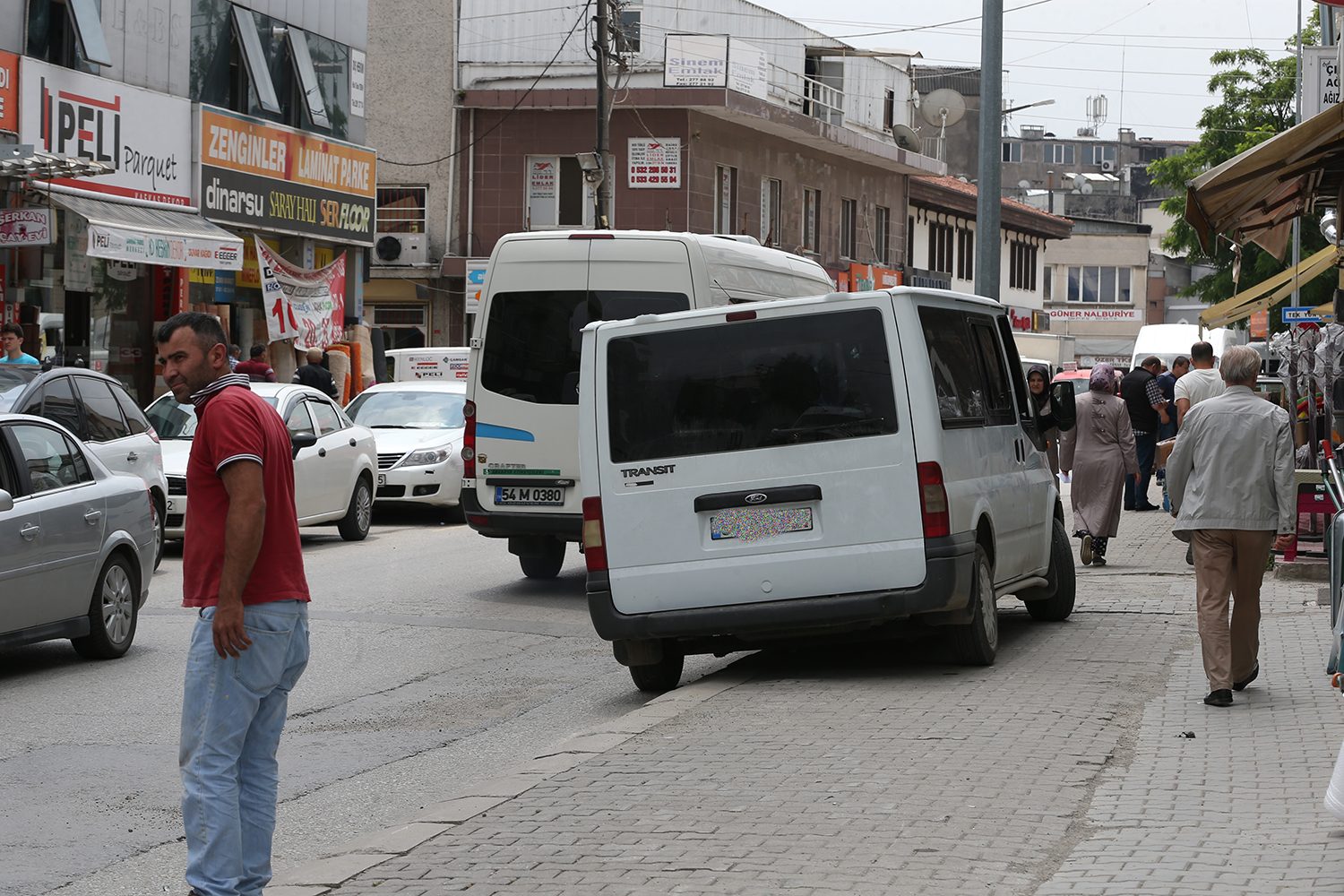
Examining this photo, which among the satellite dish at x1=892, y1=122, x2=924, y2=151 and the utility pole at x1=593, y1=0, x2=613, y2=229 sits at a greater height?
the satellite dish at x1=892, y1=122, x2=924, y2=151

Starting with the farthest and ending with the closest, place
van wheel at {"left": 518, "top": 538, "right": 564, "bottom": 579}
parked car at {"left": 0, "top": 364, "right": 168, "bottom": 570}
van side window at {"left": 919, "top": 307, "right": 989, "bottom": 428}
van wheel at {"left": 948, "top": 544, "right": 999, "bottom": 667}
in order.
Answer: van wheel at {"left": 518, "top": 538, "right": 564, "bottom": 579} < parked car at {"left": 0, "top": 364, "right": 168, "bottom": 570} < van wheel at {"left": 948, "top": 544, "right": 999, "bottom": 667} < van side window at {"left": 919, "top": 307, "right": 989, "bottom": 428}

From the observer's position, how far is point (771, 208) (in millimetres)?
44094

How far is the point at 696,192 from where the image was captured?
40094 mm

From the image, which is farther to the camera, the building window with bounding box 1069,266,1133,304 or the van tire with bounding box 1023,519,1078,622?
the building window with bounding box 1069,266,1133,304

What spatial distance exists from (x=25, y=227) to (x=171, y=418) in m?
4.27

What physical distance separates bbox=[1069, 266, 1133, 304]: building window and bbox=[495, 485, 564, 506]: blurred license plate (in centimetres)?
7867

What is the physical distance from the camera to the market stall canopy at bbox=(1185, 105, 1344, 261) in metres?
10.4

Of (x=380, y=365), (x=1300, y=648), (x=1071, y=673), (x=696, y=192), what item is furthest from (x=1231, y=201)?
(x=696, y=192)

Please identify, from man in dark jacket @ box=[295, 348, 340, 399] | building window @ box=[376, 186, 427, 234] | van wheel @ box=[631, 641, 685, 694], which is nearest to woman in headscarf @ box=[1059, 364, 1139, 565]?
van wheel @ box=[631, 641, 685, 694]

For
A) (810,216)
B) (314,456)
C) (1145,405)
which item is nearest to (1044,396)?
(1145,405)

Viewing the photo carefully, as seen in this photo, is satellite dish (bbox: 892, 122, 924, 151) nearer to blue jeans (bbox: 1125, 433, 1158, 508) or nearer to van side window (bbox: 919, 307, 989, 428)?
blue jeans (bbox: 1125, 433, 1158, 508)

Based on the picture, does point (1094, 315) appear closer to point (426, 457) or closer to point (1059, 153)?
point (1059, 153)

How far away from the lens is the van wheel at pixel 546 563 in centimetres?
1456

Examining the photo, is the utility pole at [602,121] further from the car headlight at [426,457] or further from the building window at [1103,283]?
the building window at [1103,283]
